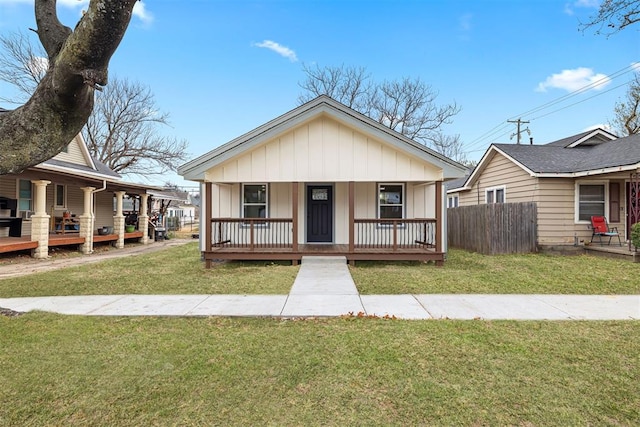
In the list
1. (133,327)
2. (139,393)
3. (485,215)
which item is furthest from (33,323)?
(485,215)

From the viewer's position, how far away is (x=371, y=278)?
7.30 meters

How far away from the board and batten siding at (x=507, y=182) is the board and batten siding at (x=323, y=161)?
5.32 m

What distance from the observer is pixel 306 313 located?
15.7 ft

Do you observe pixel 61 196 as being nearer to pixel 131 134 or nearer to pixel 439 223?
pixel 131 134

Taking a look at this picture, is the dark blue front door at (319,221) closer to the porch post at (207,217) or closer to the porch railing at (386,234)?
the porch railing at (386,234)

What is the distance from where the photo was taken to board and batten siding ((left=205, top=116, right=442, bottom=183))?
8.83 m

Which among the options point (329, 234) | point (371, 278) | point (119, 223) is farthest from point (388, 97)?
point (371, 278)

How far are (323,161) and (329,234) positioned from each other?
113 inches

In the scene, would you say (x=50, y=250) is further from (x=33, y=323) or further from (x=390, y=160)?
(x=390, y=160)

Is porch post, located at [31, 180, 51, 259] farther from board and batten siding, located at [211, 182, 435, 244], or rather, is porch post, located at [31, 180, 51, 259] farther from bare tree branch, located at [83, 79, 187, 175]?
bare tree branch, located at [83, 79, 187, 175]

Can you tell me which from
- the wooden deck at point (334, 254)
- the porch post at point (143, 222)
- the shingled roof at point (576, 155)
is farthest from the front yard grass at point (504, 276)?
the porch post at point (143, 222)

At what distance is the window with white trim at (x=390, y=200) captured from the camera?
10.6 m

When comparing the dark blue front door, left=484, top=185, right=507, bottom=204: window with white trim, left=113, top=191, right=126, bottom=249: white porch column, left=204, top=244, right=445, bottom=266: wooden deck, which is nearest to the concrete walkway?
left=204, top=244, right=445, bottom=266: wooden deck

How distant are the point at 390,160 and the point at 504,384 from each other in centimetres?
672
